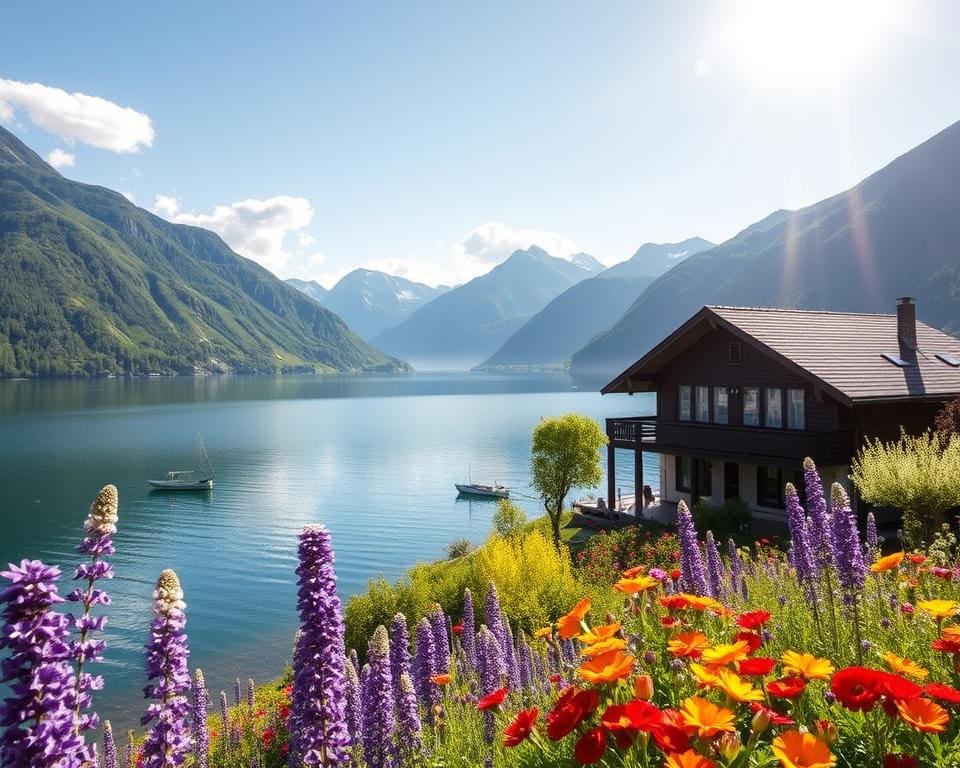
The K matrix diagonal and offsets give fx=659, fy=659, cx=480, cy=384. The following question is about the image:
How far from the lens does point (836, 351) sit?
29.5 meters

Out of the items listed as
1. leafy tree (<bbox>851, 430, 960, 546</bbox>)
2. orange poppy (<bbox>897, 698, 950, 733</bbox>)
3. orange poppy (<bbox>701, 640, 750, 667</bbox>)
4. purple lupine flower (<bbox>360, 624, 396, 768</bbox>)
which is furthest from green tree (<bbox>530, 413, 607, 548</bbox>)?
orange poppy (<bbox>897, 698, 950, 733</bbox>)

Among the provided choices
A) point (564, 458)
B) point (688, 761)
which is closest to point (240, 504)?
point (564, 458)

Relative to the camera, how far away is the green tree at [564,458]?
113 ft

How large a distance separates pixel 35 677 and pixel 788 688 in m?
3.73

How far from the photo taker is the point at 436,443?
104125 mm

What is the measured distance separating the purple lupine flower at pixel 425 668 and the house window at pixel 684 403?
29.1 meters

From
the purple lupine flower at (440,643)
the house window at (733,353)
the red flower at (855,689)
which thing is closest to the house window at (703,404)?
the house window at (733,353)

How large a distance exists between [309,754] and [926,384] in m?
32.1

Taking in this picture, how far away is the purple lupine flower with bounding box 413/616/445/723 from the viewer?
23.2 ft

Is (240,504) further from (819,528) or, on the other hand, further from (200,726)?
(819,528)

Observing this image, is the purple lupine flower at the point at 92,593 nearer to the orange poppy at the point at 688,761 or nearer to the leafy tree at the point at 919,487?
the orange poppy at the point at 688,761

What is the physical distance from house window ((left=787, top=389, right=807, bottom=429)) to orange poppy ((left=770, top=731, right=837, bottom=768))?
28.3 m

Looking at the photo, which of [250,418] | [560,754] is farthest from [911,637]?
[250,418]

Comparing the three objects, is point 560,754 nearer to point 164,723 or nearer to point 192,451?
point 164,723
